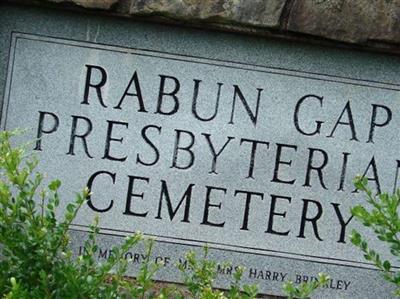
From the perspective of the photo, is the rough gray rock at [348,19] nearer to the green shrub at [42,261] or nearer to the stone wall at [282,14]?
the stone wall at [282,14]

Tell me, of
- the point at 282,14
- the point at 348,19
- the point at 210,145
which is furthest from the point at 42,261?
the point at 348,19

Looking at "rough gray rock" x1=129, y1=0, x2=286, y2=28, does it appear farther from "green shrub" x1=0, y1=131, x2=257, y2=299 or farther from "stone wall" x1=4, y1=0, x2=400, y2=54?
"green shrub" x1=0, y1=131, x2=257, y2=299

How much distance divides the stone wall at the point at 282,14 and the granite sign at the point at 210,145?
0.53ft

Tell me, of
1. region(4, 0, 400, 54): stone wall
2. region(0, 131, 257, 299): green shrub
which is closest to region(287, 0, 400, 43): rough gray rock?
region(4, 0, 400, 54): stone wall

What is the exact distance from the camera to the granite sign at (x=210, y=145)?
3.71 m

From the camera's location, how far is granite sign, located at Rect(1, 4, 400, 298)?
3707mm

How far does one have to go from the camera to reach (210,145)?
374 cm

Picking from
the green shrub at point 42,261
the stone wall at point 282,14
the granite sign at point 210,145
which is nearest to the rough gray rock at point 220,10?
the stone wall at point 282,14

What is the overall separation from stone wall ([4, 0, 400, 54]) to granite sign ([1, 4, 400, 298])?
162mm

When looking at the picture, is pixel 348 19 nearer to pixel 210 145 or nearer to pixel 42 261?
pixel 210 145

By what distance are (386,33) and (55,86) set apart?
4.25 ft

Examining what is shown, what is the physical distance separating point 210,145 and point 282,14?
0.58 m

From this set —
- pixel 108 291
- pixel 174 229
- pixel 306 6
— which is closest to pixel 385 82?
pixel 306 6

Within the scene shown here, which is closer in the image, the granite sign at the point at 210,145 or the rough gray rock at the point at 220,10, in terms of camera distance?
the rough gray rock at the point at 220,10
